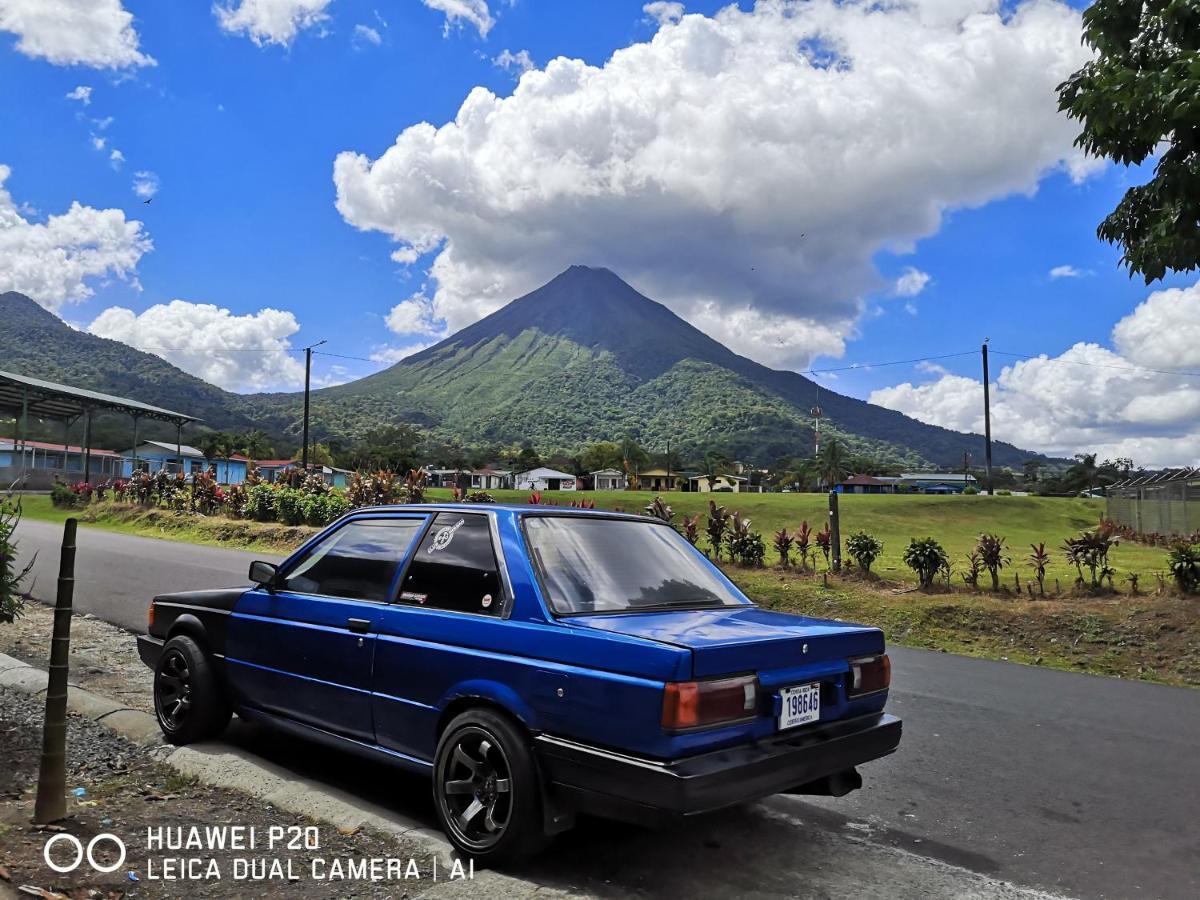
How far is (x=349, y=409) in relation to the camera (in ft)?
529

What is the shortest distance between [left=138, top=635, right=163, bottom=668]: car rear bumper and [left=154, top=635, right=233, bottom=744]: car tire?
19 cm

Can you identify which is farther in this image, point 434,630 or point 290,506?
point 290,506

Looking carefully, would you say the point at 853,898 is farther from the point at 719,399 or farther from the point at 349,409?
the point at 719,399

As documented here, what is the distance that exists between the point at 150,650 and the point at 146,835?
2.07m

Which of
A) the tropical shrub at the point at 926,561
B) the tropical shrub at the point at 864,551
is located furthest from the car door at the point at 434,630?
the tropical shrub at the point at 864,551

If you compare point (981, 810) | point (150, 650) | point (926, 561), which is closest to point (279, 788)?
point (150, 650)

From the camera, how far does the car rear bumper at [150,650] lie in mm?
5445

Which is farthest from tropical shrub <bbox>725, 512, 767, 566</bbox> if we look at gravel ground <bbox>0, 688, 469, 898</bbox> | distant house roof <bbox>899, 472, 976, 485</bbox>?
distant house roof <bbox>899, 472, 976, 485</bbox>

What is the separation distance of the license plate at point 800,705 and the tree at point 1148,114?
6.46 m

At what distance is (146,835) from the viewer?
375 cm

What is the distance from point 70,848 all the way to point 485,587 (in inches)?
82.1

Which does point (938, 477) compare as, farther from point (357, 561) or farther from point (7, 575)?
point (7, 575)

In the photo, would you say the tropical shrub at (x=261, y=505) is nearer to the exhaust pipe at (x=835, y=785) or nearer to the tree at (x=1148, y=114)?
the tree at (x=1148, y=114)

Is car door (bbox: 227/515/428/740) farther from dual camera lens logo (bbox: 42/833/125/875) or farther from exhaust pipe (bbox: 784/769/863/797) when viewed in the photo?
exhaust pipe (bbox: 784/769/863/797)
